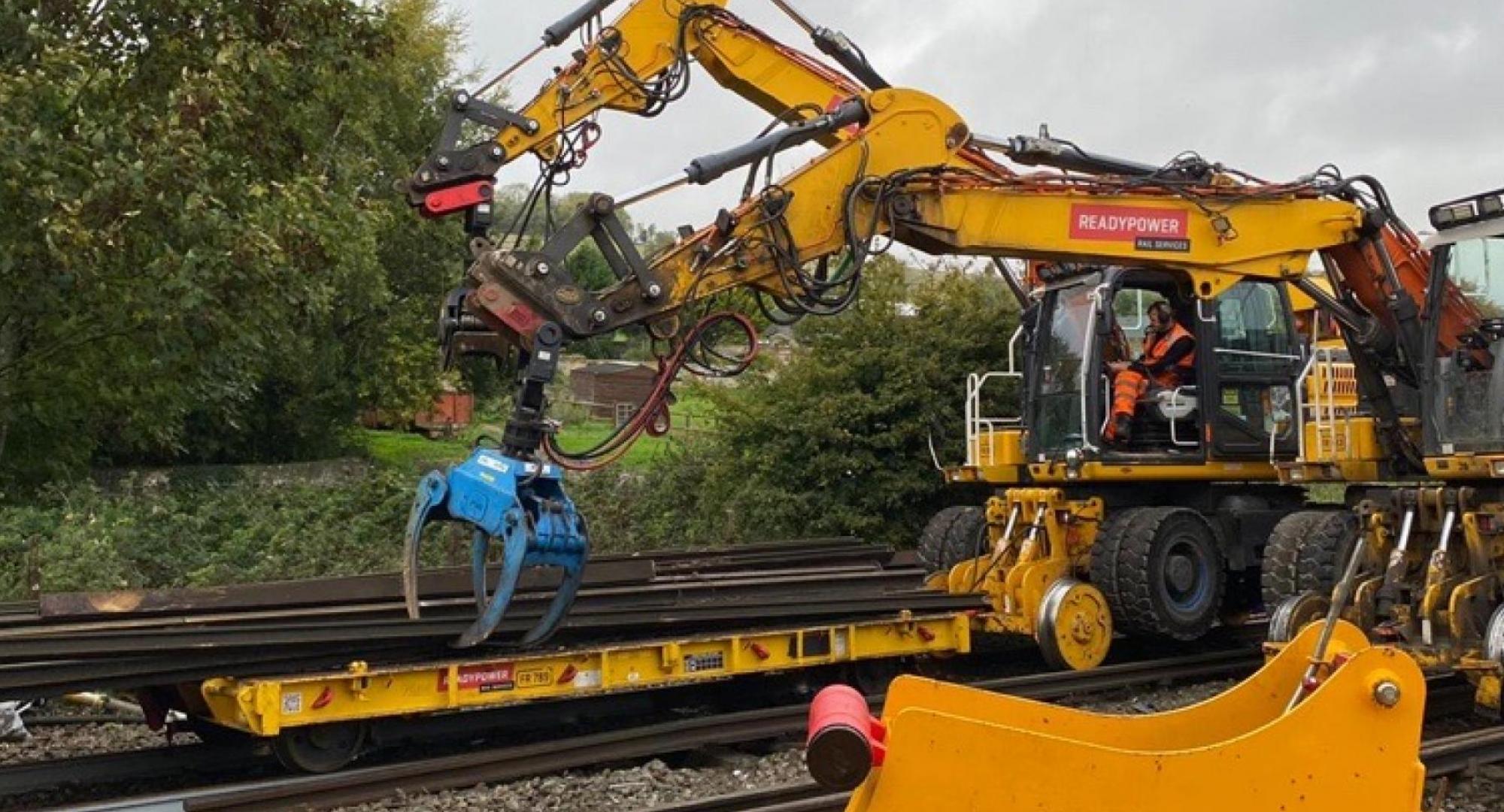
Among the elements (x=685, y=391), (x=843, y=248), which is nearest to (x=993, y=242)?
(x=843, y=248)

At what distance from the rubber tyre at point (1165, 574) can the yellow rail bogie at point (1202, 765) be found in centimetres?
628

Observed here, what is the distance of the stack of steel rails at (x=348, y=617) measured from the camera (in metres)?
7.13

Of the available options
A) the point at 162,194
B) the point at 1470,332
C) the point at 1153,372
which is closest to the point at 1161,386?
the point at 1153,372

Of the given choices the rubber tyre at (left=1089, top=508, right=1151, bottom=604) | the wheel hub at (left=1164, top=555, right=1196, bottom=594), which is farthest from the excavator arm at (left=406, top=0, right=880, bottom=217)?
the wheel hub at (left=1164, top=555, right=1196, bottom=594)

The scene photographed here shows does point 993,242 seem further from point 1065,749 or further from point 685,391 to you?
point 685,391

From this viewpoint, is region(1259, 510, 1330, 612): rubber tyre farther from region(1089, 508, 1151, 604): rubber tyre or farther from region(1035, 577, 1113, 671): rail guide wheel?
region(1035, 577, 1113, 671): rail guide wheel

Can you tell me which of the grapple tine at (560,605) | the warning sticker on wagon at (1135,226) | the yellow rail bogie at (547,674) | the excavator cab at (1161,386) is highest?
the warning sticker on wagon at (1135,226)

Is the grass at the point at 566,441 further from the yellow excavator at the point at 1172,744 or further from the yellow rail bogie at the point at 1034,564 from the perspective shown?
the yellow excavator at the point at 1172,744

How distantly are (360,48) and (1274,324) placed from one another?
29.3 feet

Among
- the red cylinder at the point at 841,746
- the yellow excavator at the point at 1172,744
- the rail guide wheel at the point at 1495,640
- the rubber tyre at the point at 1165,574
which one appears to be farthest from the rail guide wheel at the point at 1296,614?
the red cylinder at the point at 841,746

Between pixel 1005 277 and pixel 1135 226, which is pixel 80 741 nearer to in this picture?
pixel 1135 226

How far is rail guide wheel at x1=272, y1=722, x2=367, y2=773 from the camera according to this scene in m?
7.74

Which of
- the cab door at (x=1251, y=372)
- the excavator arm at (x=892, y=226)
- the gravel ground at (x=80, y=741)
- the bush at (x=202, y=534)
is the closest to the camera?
the excavator arm at (x=892, y=226)

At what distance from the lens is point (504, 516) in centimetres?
688
